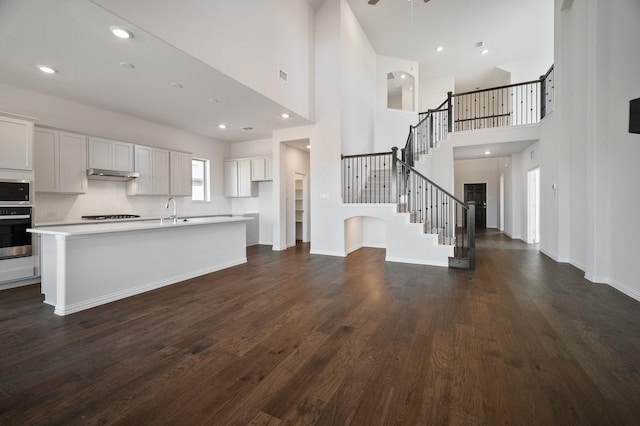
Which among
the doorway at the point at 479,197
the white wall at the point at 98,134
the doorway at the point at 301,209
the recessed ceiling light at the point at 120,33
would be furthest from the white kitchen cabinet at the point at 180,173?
the doorway at the point at 479,197

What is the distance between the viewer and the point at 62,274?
119 inches

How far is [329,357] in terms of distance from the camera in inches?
84.2

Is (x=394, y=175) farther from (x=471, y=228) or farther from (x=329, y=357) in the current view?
(x=329, y=357)

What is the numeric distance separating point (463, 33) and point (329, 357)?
9527mm

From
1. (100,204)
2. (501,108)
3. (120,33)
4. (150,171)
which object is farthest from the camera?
(501,108)

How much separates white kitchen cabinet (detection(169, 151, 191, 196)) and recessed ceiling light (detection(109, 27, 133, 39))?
3778 millimetres

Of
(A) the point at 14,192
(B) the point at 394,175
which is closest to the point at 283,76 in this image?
(B) the point at 394,175

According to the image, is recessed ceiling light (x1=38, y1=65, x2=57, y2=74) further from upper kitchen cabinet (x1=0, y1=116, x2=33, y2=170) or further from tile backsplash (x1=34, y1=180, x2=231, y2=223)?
tile backsplash (x1=34, y1=180, x2=231, y2=223)

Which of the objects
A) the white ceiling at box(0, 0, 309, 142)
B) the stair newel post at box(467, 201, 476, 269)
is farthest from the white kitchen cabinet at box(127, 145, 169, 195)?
the stair newel post at box(467, 201, 476, 269)

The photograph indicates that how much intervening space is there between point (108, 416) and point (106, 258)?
2.44m

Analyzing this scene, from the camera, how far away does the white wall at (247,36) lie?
3219mm

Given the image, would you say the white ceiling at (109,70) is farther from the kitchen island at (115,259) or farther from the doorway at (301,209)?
the doorway at (301,209)

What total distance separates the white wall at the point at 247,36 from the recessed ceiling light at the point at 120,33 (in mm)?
212

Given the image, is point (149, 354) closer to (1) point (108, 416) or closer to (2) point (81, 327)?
(1) point (108, 416)
